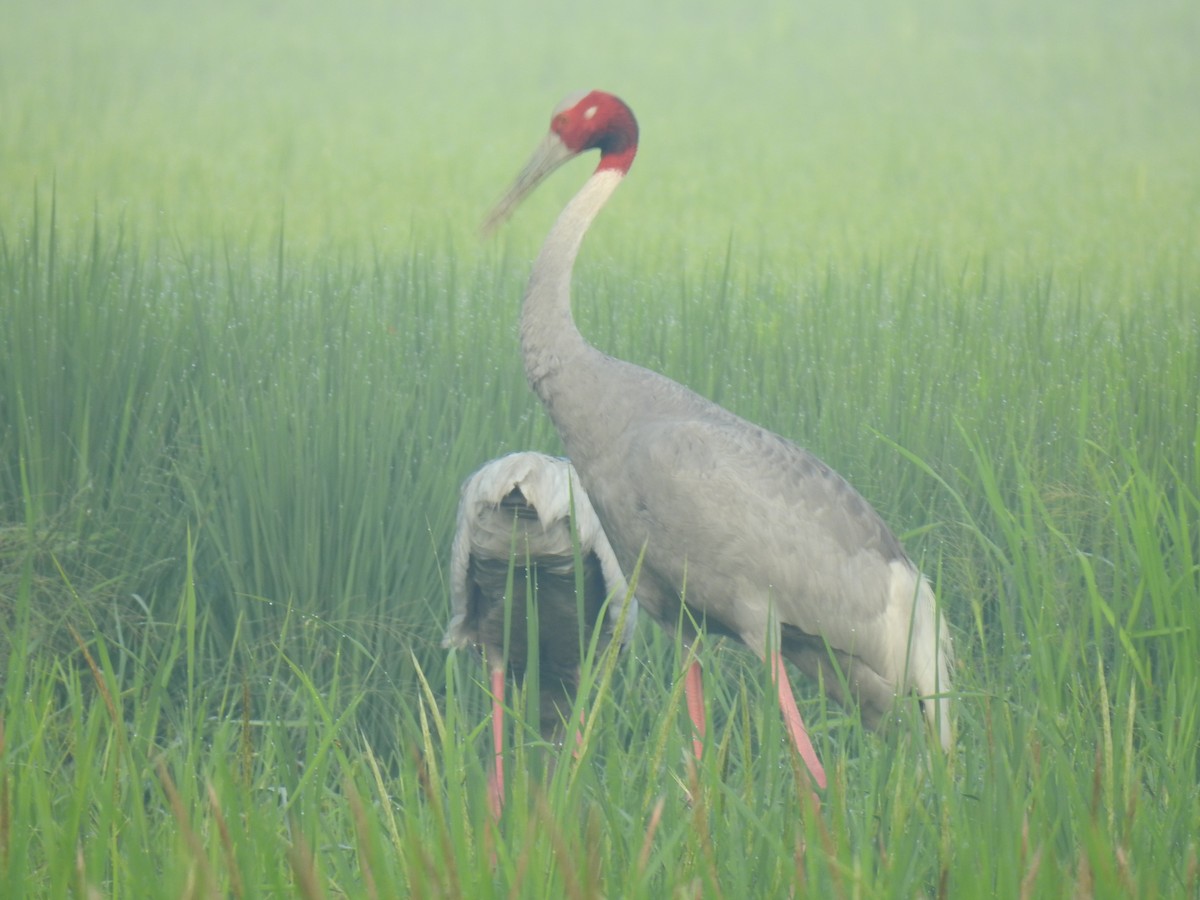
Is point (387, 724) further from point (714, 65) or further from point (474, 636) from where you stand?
point (714, 65)

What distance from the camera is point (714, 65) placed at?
33.1ft

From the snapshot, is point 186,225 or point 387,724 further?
point 186,225

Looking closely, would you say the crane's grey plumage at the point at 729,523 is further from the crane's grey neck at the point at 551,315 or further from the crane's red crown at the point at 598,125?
the crane's red crown at the point at 598,125

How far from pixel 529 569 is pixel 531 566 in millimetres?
247

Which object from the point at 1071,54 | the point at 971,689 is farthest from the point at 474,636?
the point at 1071,54

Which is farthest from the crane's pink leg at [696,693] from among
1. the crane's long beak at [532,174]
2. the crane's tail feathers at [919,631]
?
the crane's long beak at [532,174]

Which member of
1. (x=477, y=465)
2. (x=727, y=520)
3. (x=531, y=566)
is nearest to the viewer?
(x=727, y=520)

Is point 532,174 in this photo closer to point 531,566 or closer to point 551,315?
point 551,315

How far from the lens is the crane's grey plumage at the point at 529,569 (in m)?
2.16

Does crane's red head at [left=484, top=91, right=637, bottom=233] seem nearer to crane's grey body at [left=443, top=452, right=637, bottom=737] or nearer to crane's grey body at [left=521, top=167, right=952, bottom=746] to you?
crane's grey body at [left=521, top=167, right=952, bottom=746]

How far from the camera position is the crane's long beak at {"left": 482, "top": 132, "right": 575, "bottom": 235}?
257 centimetres

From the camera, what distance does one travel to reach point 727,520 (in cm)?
219

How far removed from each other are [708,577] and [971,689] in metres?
0.45

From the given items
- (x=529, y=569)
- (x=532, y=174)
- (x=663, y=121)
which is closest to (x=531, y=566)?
(x=529, y=569)
